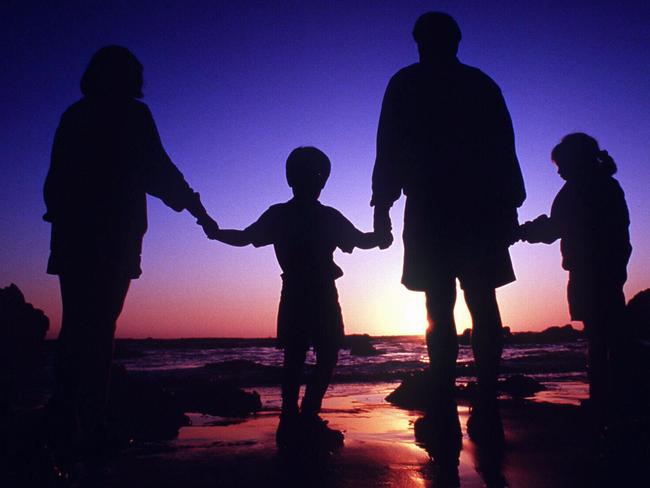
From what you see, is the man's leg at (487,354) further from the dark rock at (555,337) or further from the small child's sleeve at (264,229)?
the dark rock at (555,337)

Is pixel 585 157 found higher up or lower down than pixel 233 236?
higher up

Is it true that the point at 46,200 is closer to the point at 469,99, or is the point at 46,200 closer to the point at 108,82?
the point at 108,82

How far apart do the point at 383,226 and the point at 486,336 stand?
109 cm

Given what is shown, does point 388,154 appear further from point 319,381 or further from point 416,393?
point 416,393

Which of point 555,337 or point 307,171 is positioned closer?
point 307,171

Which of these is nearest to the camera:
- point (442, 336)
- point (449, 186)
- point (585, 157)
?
point (442, 336)

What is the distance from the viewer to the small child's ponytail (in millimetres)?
4668

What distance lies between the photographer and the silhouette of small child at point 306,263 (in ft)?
12.4

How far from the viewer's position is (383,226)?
3549mm

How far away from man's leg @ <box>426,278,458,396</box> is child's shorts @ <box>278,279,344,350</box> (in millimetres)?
1183

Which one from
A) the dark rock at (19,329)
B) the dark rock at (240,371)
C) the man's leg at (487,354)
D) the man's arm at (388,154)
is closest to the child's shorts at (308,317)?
the man's arm at (388,154)

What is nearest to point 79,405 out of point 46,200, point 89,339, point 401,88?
point 89,339

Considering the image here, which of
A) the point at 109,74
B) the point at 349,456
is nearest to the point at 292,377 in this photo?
the point at 349,456

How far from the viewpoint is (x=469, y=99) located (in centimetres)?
308
